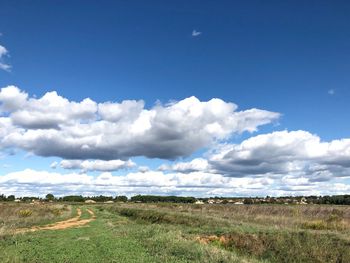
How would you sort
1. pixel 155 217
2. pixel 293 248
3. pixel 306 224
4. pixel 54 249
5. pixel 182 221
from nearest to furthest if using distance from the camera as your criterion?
1. pixel 54 249
2. pixel 293 248
3. pixel 306 224
4. pixel 182 221
5. pixel 155 217

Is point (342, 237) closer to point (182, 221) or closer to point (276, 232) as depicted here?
point (276, 232)

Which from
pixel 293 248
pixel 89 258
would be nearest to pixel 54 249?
pixel 89 258

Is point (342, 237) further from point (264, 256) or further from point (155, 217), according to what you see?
point (155, 217)

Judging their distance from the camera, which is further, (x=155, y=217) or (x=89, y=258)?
(x=155, y=217)

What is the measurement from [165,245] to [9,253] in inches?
279

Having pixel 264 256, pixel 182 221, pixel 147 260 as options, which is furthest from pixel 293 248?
pixel 182 221

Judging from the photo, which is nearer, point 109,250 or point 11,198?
point 109,250

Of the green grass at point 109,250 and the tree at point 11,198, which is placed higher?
the tree at point 11,198

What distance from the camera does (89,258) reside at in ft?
61.3

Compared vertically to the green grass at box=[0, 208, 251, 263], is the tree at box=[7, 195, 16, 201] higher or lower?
higher

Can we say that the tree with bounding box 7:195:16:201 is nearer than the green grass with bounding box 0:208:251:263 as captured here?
No

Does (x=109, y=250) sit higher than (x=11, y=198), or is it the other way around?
(x=11, y=198)

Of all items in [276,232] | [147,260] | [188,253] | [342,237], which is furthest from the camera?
[276,232]

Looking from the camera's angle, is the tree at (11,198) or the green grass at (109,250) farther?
the tree at (11,198)
